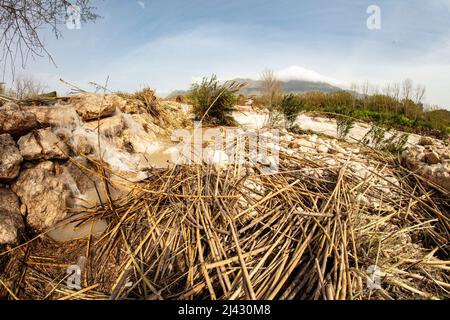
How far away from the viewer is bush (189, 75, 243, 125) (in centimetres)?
433

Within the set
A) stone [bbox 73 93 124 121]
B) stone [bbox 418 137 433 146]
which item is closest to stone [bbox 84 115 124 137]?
stone [bbox 73 93 124 121]

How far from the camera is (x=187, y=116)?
15.7ft

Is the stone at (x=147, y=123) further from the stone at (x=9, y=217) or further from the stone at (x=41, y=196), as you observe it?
the stone at (x=9, y=217)

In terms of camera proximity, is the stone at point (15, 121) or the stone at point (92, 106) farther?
the stone at point (92, 106)

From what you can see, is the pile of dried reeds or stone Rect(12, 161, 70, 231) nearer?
the pile of dried reeds

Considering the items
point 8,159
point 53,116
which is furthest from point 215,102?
point 8,159

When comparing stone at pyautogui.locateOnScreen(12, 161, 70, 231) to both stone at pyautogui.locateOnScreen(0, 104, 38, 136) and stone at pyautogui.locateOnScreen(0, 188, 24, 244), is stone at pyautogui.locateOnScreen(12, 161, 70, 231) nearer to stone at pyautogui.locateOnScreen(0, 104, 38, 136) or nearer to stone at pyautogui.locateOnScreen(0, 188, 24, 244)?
stone at pyautogui.locateOnScreen(0, 188, 24, 244)

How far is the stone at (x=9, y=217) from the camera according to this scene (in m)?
1.49

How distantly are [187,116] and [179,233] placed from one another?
354 cm

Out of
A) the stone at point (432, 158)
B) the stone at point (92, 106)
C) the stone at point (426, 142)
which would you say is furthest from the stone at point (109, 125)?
the stone at point (426, 142)

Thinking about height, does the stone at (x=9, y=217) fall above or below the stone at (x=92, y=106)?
below

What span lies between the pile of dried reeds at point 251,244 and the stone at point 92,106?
158 centimetres

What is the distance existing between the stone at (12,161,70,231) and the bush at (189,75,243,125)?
8.79 feet
